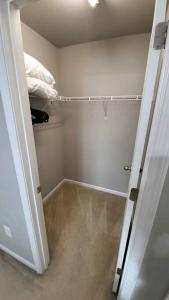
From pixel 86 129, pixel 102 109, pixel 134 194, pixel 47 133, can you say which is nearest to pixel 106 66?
pixel 102 109

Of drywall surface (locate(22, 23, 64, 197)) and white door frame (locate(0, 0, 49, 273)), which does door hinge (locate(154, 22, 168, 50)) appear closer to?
white door frame (locate(0, 0, 49, 273))

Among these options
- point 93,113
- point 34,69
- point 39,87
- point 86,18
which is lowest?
point 93,113

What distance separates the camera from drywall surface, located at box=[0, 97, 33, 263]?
0.92m

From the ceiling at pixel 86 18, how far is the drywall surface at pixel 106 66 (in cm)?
12

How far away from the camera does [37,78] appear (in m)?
1.37

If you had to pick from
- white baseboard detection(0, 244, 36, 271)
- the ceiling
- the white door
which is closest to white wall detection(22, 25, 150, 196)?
the ceiling

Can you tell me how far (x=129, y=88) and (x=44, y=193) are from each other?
6.68ft

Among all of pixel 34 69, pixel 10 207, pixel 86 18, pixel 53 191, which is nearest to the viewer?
pixel 10 207

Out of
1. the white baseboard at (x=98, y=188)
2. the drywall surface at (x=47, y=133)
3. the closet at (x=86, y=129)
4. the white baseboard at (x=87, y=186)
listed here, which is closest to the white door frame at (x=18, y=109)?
the closet at (x=86, y=129)

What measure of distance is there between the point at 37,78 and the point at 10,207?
1.20m

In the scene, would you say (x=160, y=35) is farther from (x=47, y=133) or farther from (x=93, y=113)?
(x=47, y=133)

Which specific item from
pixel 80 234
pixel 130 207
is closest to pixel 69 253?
pixel 80 234

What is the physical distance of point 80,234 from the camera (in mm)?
1740

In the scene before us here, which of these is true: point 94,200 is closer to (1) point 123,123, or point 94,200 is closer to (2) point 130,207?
(1) point 123,123
